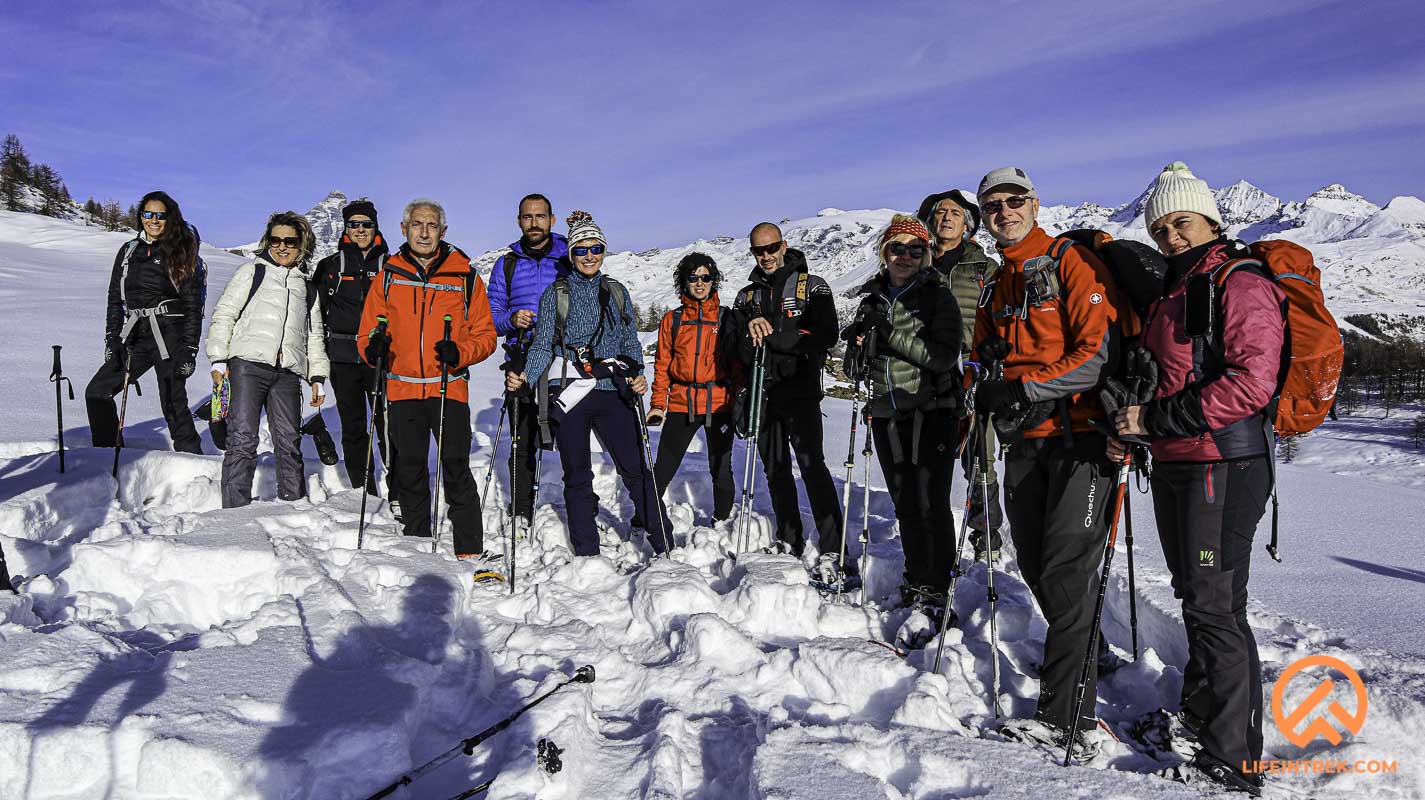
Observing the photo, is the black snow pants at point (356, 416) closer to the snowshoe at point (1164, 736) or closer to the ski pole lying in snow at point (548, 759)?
the ski pole lying in snow at point (548, 759)

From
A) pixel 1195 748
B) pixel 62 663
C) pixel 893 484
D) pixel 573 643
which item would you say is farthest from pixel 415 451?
pixel 1195 748

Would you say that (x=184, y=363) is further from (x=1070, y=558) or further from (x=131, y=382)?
(x=1070, y=558)

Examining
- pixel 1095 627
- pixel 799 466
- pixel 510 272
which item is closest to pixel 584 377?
pixel 510 272

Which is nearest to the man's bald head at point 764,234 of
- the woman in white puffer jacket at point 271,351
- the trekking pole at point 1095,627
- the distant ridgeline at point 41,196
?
the trekking pole at point 1095,627

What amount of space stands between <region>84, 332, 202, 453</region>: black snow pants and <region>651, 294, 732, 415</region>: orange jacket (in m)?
4.18

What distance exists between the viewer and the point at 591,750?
294 cm

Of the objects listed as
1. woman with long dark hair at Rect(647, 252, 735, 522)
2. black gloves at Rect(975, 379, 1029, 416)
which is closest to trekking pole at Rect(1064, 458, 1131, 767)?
black gloves at Rect(975, 379, 1029, 416)

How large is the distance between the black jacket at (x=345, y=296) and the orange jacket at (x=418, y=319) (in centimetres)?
104

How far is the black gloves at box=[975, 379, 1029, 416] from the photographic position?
3264 millimetres

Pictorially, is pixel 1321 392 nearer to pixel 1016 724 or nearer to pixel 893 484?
pixel 1016 724

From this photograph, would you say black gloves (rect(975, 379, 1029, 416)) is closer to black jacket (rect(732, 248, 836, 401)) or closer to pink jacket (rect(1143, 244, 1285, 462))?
pink jacket (rect(1143, 244, 1285, 462))

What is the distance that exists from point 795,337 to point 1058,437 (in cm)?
228

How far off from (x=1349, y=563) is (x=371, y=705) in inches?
260

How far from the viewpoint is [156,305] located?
20.5 feet
